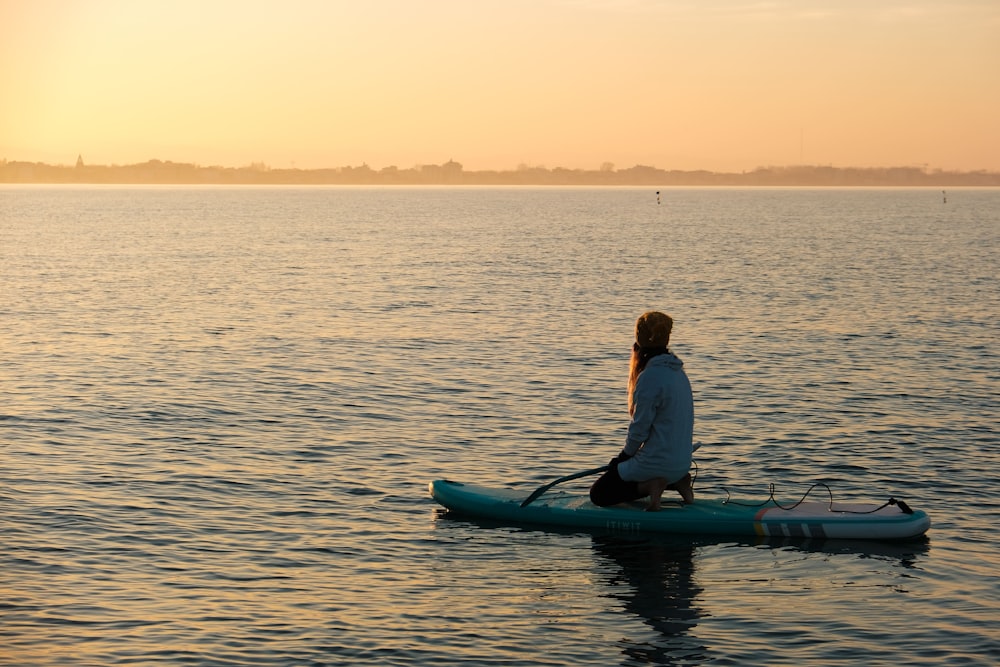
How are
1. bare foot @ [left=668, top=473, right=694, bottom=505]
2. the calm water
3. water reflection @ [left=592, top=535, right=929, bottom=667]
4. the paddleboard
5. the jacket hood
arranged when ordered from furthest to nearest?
bare foot @ [left=668, top=473, right=694, bottom=505] < the paddleboard < the jacket hood < the calm water < water reflection @ [left=592, top=535, right=929, bottom=667]

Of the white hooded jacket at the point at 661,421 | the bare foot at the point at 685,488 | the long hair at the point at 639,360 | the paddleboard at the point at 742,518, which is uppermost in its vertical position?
the long hair at the point at 639,360

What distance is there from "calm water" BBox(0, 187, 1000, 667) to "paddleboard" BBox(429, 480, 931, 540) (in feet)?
0.62

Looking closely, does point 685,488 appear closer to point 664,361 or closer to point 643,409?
point 643,409

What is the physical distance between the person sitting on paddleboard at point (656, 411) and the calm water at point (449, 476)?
0.97m

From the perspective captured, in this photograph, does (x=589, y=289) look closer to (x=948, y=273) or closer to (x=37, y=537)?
(x=948, y=273)

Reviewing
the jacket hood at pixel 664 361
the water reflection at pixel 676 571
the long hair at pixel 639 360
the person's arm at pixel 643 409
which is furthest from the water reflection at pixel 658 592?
the jacket hood at pixel 664 361

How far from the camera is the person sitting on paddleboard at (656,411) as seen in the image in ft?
43.1

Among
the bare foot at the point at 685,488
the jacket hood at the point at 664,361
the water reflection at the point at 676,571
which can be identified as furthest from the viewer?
the bare foot at the point at 685,488

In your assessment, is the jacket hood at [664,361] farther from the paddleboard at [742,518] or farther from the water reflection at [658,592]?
the water reflection at [658,592]

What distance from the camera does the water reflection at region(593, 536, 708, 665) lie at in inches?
423

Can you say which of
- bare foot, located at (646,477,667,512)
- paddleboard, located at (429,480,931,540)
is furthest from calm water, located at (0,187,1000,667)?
bare foot, located at (646,477,667,512)

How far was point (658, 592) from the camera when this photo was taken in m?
12.5

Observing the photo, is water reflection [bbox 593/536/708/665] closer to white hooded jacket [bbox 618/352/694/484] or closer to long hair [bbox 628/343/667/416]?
white hooded jacket [bbox 618/352/694/484]

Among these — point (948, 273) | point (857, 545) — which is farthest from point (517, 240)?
point (857, 545)
